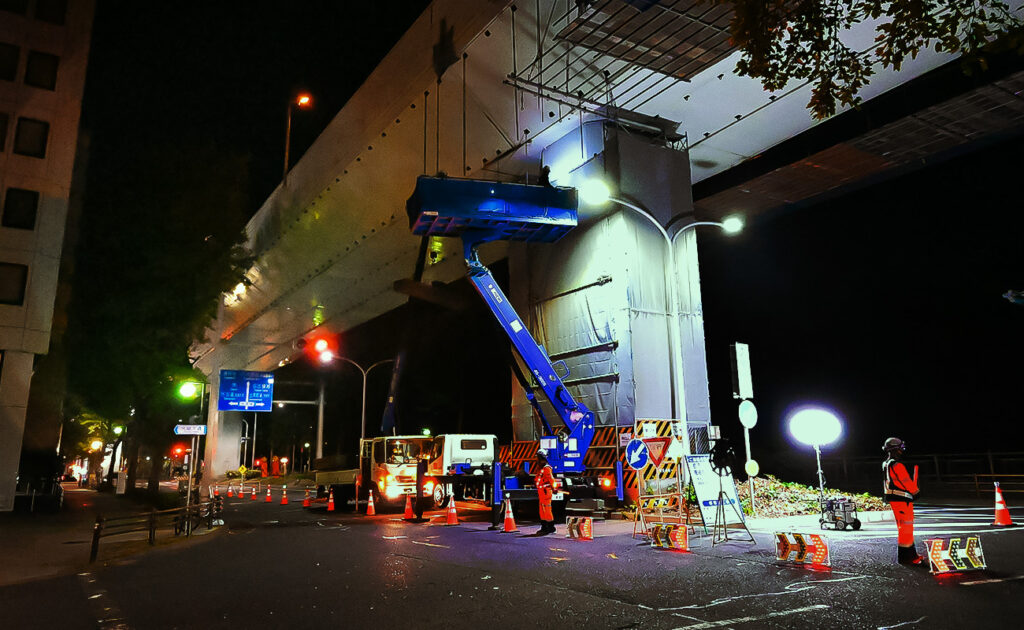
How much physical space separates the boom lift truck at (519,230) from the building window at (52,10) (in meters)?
17.8

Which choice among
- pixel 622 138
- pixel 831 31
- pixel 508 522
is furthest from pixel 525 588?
pixel 622 138

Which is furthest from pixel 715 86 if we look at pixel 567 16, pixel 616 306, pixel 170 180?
pixel 170 180

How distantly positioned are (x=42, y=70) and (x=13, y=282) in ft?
27.0

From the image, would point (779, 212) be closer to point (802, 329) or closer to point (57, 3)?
point (802, 329)

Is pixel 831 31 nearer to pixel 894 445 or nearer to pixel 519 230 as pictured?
pixel 894 445

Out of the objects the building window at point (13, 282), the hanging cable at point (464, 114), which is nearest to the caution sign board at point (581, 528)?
the hanging cable at point (464, 114)

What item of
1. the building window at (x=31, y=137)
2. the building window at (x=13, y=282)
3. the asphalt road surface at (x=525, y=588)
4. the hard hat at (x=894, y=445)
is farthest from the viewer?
the building window at (x=31, y=137)

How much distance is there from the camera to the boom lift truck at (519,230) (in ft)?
60.7

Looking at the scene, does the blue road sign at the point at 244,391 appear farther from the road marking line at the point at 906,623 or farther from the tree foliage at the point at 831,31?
the road marking line at the point at 906,623

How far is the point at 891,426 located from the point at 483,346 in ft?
85.3

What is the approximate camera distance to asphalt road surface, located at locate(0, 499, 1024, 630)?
21.7ft

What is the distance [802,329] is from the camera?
3694 cm

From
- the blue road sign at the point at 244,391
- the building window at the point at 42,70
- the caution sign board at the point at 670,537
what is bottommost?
the caution sign board at the point at 670,537

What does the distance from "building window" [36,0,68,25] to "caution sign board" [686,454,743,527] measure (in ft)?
92.6
